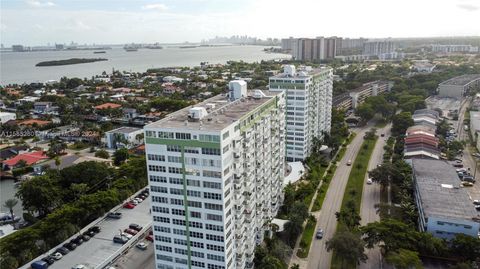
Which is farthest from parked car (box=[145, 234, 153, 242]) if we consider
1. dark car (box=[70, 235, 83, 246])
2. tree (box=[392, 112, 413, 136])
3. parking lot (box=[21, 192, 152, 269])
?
tree (box=[392, 112, 413, 136])

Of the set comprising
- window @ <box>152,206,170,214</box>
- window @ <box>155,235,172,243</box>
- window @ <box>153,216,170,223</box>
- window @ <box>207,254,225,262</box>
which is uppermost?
window @ <box>152,206,170,214</box>

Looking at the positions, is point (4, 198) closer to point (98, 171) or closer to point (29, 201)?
point (29, 201)

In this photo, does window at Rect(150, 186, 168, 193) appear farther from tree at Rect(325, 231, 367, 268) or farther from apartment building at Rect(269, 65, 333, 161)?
apartment building at Rect(269, 65, 333, 161)

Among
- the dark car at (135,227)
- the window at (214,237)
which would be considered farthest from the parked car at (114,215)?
the window at (214,237)

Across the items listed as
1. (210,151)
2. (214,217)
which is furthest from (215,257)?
(210,151)

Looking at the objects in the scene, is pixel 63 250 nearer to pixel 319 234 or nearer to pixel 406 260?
pixel 319 234

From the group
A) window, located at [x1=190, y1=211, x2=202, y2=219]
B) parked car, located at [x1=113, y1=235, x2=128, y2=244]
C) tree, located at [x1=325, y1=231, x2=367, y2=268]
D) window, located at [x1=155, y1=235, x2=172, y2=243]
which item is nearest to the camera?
window, located at [x1=190, y1=211, x2=202, y2=219]
